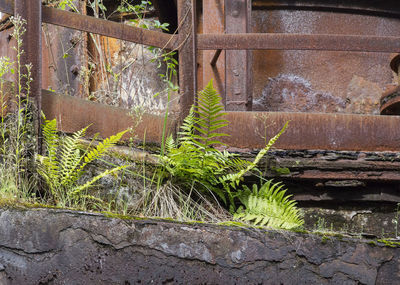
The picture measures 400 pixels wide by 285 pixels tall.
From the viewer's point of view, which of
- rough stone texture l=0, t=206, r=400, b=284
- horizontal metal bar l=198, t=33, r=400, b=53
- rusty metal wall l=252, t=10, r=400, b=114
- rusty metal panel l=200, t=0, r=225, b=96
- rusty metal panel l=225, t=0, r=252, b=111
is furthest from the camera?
rusty metal wall l=252, t=10, r=400, b=114

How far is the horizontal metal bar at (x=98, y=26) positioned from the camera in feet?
10.8

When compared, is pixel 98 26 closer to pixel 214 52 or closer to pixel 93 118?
pixel 93 118

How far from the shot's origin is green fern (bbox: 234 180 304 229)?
9.80ft

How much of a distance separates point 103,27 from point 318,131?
161 centimetres

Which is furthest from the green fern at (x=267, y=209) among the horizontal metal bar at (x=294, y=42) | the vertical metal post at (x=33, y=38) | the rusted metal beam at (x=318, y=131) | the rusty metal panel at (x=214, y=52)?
the rusty metal panel at (x=214, y=52)

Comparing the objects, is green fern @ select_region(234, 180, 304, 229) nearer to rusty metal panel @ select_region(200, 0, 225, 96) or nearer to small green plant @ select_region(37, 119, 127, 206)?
small green plant @ select_region(37, 119, 127, 206)

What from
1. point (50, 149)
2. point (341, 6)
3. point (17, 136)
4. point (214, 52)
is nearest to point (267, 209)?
point (50, 149)

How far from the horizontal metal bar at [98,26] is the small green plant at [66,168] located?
69 cm

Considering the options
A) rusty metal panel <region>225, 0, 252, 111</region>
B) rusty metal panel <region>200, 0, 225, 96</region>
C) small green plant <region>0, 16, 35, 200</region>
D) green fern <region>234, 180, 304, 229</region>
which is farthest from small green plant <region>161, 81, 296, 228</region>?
rusty metal panel <region>200, 0, 225, 96</region>

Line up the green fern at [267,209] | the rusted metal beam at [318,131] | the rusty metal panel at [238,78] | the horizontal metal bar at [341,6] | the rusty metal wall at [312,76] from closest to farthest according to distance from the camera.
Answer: the green fern at [267,209], the rusted metal beam at [318,131], the rusty metal panel at [238,78], the rusty metal wall at [312,76], the horizontal metal bar at [341,6]

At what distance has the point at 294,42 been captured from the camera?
140 inches

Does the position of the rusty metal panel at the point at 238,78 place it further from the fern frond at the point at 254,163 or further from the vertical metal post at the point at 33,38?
the vertical metal post at the point at 33,38

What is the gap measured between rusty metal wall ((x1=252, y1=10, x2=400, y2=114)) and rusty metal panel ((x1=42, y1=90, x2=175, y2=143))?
167 centimetres

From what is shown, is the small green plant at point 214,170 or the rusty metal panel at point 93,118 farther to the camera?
the rusty metal panel at point 93,118
